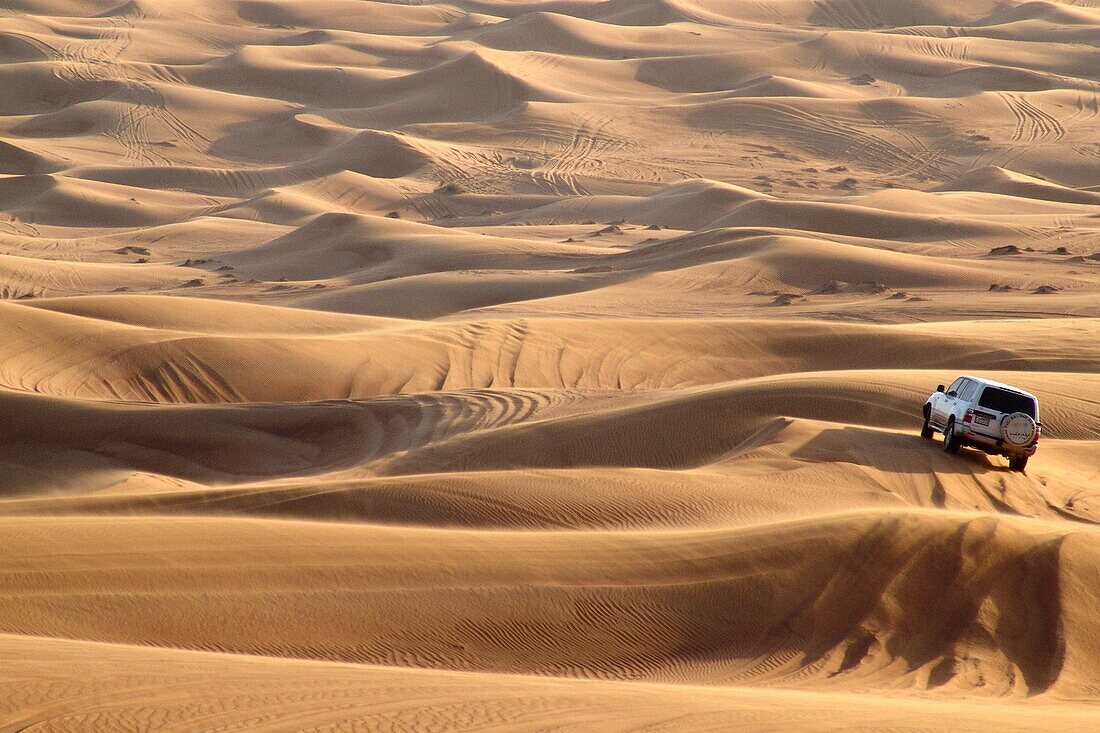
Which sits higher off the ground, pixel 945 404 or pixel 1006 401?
pixel 1006 401

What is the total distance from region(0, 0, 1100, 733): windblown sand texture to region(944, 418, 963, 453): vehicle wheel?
0.23 metres

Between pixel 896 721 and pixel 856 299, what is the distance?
60.3ft

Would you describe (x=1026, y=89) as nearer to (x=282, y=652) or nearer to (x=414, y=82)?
(x=414, y=82)

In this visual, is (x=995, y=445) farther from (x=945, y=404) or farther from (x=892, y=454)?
(x=892, y=454)

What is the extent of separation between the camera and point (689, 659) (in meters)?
7.77

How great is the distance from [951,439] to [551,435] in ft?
14.0

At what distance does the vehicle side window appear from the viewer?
38.8 feet

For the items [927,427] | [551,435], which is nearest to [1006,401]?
[927,427]

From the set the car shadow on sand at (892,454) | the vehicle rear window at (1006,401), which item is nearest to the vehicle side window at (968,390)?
the vehicle rear window at (1006,401)

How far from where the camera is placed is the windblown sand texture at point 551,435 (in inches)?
284

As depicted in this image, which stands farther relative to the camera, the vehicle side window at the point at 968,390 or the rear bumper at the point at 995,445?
the vehicle side window at the point at 968,390

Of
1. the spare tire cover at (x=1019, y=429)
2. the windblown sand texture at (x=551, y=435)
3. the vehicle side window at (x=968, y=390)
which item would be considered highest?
the vehicle side window at (x=968, y=390)

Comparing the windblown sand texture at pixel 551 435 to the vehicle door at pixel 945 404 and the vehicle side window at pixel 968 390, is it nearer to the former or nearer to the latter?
the vehicle door at pixel 945 404

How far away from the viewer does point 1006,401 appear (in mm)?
11812
